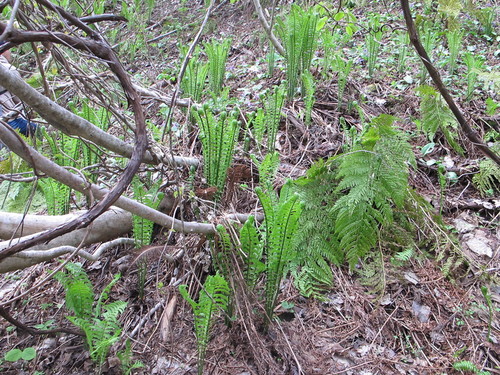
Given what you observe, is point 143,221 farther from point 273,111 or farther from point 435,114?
point 435,114

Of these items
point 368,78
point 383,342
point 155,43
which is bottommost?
point 383,342

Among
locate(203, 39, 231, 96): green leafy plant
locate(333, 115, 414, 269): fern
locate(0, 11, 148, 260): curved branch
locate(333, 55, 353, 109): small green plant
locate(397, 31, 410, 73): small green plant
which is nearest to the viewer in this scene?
locate(0, 11, 148, 260): curved branch

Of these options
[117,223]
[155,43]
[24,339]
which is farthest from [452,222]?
[155,43]

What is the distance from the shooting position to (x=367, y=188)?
1.78 metres

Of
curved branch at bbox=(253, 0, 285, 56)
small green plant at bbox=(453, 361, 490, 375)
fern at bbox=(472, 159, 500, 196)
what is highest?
curved branch at bbox=(253, 0, 285, 56)

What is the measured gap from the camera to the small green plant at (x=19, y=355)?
1.62 metres

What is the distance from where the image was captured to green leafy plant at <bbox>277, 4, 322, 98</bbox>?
2.87 metres

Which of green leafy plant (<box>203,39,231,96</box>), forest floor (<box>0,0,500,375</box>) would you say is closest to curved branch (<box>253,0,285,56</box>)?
green leafy plant (<box>203,39,231,96</box>)

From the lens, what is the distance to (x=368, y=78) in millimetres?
3340

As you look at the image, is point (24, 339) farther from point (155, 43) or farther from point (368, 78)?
point (155, 43)

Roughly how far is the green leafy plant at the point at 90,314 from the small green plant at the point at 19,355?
0.27 m

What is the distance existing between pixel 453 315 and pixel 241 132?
1832 millimetres

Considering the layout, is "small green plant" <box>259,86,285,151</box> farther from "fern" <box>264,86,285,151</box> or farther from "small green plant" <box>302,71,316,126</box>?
"small green plant" <box>302,71,316,126</box>

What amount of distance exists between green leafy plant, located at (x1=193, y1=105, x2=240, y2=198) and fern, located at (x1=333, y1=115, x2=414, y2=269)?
2.12 ft
